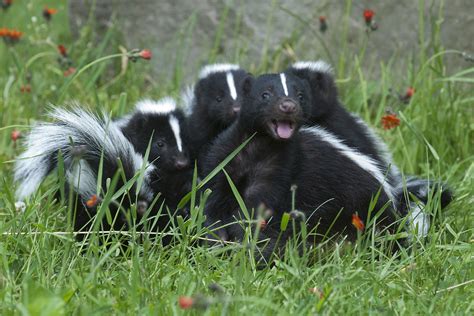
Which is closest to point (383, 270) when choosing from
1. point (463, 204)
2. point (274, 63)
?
point (463, 204)

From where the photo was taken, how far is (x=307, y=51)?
23.2 feet

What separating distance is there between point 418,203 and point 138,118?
5.54 ft

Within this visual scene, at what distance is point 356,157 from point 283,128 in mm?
452

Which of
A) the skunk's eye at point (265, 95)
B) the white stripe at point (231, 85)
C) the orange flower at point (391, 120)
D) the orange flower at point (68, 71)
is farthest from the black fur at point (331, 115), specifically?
the orange flower at point (68, 71)

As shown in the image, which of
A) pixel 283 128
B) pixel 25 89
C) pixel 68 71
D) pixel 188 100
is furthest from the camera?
pixel 68 71

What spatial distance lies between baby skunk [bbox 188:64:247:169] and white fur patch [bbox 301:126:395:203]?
0.65 meters

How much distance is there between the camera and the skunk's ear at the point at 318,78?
519cm

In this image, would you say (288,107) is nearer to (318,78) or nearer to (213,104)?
(318,78)

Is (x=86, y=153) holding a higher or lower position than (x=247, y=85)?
lower

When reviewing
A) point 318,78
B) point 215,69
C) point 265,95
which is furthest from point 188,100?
point 265,95

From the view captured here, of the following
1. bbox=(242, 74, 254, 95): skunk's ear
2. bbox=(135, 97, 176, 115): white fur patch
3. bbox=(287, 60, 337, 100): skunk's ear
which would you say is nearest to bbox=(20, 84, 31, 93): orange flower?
bbox=(135, 97, 176, 115): white fur patch

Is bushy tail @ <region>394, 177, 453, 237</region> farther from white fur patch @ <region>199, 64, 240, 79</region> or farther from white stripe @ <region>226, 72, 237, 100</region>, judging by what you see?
white fur patch @ <region>199, 64, 240, 79</region>

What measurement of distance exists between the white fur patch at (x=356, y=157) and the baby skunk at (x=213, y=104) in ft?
2.13

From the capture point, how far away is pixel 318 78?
5.24 meters
